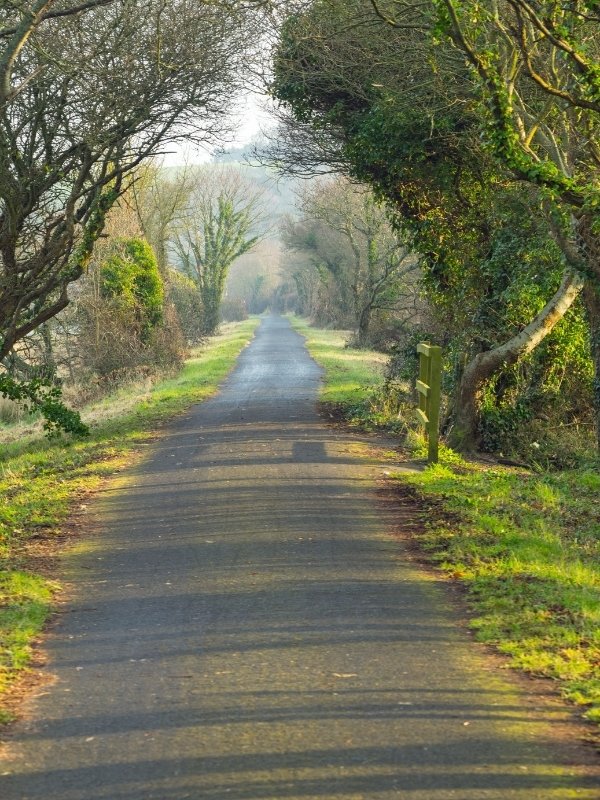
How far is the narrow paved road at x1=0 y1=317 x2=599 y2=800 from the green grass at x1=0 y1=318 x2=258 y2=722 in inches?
12.1

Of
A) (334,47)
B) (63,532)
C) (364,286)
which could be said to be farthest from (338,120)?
(364,286)

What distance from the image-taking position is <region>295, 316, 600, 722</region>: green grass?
6785 millimetres

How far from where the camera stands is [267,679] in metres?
6.39

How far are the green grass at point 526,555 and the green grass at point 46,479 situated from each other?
314 centimetres

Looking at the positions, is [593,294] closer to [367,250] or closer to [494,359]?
Result: [494,359]

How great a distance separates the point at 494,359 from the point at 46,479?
29.1ft

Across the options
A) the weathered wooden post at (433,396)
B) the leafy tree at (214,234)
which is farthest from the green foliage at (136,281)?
the leafy tree at (214,234)

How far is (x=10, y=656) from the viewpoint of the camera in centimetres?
695

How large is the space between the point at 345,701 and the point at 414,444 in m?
10.9

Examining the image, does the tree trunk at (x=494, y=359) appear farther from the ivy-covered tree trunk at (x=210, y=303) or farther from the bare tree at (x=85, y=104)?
the ivy-covered tree trunk at (x=210, y=303)

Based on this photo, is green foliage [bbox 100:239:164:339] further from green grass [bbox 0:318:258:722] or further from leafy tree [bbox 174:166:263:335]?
leafy tree [bbox 174:166:263:335]

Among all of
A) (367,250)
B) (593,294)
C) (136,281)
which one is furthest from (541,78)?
(367,250)

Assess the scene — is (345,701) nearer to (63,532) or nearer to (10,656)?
(10,656)

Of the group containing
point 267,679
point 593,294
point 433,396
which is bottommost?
point 267,679
